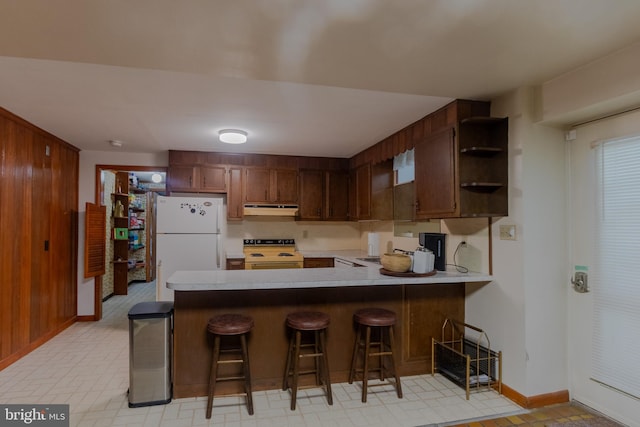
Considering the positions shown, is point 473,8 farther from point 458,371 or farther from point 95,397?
point 95,397

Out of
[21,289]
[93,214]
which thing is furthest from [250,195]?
[21,289]

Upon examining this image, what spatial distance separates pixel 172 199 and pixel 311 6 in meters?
3.33

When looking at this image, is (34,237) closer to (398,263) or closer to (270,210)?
(270,210)

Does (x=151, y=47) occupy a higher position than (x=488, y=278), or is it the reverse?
(x=151, y=47)

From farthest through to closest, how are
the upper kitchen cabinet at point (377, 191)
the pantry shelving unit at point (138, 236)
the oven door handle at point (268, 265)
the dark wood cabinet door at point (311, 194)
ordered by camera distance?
the pantry shelving unit at point (138, 236) < the dark wood cabinet door at point (311, 194) < the oven door handle at point (268, 265) < the upper kitchen cabinet at point (377, 191)

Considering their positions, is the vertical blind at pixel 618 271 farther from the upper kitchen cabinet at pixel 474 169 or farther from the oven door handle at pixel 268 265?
the oven door handle at pixel 268 265

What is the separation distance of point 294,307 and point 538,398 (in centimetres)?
189

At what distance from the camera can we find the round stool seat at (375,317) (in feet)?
8.64

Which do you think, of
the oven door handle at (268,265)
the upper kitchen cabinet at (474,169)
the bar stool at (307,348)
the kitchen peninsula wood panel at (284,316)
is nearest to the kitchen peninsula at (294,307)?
the kitchen peninsula wood panel at (284,316)

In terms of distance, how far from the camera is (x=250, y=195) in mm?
4980

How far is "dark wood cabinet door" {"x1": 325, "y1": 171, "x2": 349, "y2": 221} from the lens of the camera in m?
5.30

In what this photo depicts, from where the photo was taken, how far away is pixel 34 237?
3.67 m

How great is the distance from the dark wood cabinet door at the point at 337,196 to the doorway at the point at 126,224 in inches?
92.5

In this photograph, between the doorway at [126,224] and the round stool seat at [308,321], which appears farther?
the doorway at [126,224]
